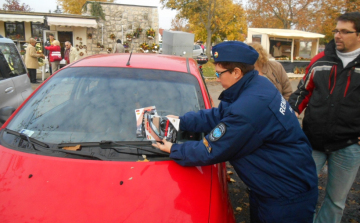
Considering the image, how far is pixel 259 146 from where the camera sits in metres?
1.62

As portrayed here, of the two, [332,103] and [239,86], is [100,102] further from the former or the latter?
[332,103]

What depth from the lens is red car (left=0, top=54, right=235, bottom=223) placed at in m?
1.58

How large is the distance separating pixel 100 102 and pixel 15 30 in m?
16.5

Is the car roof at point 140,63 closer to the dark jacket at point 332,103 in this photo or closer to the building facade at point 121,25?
the dark jacket at point 332,103

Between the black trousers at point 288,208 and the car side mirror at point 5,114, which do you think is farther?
the car side mirror at point 5,114

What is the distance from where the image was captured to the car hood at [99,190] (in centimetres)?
154

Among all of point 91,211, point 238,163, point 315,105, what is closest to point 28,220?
point 91,211

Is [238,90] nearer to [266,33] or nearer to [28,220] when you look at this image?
[28,220]

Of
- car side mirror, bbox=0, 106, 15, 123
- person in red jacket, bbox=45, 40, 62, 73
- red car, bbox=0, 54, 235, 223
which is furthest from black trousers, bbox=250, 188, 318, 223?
person in red jacket, bbox=45, 40, 62, 73

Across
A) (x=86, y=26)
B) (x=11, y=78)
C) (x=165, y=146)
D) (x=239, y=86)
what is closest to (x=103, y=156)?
(x=165, y=146)

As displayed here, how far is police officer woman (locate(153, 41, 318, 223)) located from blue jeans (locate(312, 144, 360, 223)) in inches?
32.0

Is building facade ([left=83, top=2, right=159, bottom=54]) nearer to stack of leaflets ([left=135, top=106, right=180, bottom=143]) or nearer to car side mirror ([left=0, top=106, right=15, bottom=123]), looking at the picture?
car side mirror ([left=0, top=106, right=15, bottom=123])

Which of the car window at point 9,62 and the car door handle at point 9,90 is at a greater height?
the car window at point 9,62

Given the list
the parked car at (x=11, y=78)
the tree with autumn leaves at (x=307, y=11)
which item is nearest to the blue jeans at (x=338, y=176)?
the parked car at (x=11, y=78)
